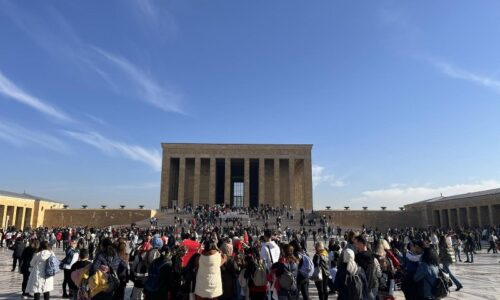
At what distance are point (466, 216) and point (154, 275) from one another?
43.9 m

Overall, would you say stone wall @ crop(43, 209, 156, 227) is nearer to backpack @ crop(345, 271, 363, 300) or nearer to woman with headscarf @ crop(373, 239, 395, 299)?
woman with headscarf @ crop(373, 239, 395, 299)

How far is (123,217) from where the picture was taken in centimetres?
4316

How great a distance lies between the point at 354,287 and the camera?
4.87m

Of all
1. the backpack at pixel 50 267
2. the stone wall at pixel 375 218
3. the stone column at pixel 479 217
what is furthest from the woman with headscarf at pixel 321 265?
the stone column at pixel 479 217

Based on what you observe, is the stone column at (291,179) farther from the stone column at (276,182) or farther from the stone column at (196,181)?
the stone column at (196,181)

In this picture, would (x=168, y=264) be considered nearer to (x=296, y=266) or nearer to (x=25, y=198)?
(x=296, y=266)

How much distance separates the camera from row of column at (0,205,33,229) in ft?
134

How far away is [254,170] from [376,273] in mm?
47881

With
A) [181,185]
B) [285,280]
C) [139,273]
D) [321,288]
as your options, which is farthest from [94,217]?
[285,280]

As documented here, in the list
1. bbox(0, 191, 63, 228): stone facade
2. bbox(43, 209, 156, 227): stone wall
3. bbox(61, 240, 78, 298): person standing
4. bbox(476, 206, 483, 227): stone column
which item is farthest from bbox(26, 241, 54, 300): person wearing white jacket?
bbox(476, 206, 483, 227): stone column

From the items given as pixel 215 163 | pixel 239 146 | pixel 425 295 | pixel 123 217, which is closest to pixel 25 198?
pixel 123 217

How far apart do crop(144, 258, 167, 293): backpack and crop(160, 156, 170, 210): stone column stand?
40.8m

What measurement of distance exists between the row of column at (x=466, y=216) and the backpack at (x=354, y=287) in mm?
37188

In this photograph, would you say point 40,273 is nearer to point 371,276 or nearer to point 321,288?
point 321,288
